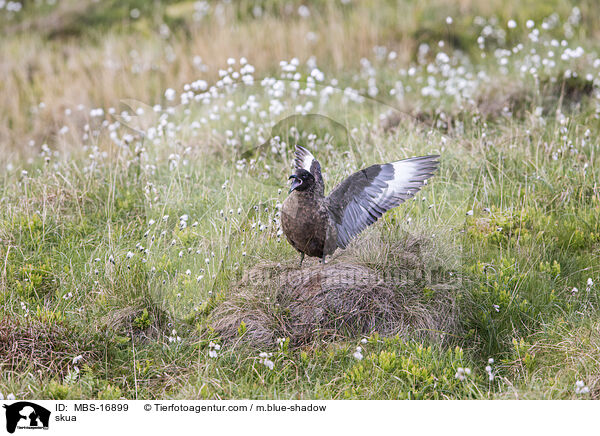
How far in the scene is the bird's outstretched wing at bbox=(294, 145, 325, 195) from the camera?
14.1 feet

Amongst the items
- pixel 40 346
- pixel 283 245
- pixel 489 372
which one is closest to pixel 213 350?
pixel 283 245

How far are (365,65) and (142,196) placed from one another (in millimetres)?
4601

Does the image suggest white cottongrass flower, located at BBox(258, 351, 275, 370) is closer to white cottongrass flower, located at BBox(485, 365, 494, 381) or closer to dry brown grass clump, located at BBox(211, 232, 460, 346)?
dry brown grass clump, located at BBox(211, 232, 460, 346)

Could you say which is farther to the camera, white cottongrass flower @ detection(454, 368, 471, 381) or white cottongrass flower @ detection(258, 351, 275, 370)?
white cottongrass flower @ detection(258, 351, 275, 370)

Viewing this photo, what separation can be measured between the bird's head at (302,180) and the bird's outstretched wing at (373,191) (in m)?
0.21

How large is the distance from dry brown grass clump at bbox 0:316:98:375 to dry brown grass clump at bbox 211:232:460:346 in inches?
36.5

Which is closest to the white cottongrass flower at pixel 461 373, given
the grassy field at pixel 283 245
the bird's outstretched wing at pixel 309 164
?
the grassy field at pixel 283 245

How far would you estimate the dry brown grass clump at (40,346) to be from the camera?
4.23 metres

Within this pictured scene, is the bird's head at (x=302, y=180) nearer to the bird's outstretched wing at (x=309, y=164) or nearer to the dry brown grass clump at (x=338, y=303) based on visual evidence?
the bird's outstretched wing at (x=309, y=164)

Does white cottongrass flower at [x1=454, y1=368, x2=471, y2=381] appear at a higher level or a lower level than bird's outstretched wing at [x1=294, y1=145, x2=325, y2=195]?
Result: lower

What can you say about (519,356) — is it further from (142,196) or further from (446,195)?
(142,196)
